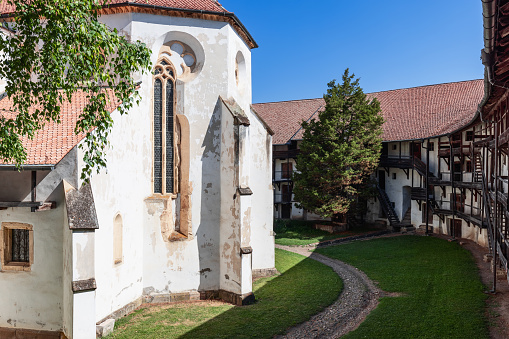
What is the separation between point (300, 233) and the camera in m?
31.5

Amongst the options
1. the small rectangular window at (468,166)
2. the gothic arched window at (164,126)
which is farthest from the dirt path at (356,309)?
the small rectangular window at (468,166)

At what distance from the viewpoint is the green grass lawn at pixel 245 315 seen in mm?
11258

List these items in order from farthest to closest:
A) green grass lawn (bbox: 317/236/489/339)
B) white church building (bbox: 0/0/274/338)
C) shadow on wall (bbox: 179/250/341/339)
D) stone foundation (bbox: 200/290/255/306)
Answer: stone foundation (bbox: 200/290/255/306)
white church building (bbox: 0/0/274/338)
shadow on wall (bbox: 179/250/341/339)
green grass lawn (bbox: 317/236/489/339)

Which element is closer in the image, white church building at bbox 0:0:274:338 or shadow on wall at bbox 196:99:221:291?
white church building at bbox 0:0:274:338

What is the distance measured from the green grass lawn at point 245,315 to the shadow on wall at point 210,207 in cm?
123

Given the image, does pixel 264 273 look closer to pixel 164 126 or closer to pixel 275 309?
pixel 275 309

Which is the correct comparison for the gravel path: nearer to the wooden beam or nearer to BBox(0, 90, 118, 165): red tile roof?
the wooden beam

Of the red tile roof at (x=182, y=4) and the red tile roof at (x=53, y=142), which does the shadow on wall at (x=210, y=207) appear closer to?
the red tile roof at (x=182, y=4)

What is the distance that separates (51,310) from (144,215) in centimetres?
411

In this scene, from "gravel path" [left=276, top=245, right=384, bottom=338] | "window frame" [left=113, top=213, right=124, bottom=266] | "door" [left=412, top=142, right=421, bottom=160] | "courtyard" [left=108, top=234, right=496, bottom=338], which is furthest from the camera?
"door" [left=412, top=142, right=421, bottom=160]

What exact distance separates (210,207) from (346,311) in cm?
588

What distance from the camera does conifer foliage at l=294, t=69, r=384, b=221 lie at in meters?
29.2

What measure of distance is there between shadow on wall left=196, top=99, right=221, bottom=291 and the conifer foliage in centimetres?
1571

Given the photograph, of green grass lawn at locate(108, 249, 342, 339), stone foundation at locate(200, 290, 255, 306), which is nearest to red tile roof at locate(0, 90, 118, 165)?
green grass lawn at locate(108, 249, 342, 339)
